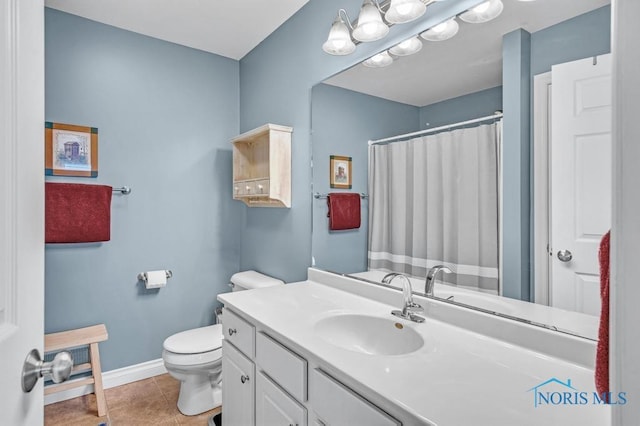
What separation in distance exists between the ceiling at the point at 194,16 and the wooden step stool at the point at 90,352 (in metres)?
2.06

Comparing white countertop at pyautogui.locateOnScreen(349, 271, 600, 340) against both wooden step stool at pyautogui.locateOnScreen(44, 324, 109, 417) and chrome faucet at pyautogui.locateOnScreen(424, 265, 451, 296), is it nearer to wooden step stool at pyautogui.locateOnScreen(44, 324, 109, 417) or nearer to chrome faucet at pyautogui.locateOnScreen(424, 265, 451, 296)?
chrome faucet at pyautogui.locateOnScreen(424, 265, 451, 296)

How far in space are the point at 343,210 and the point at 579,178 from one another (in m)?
1.14

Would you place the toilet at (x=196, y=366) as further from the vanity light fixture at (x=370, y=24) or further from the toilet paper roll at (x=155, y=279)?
the vanity light fixture at (x=370, y=24)

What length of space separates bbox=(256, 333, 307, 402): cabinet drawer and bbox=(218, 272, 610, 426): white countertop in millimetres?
59

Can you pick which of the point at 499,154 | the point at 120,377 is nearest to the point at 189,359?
the point at 120,377

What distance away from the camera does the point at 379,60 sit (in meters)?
1.68

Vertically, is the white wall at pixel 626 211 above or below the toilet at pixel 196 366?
above

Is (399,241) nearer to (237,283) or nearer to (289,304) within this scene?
(289,304)

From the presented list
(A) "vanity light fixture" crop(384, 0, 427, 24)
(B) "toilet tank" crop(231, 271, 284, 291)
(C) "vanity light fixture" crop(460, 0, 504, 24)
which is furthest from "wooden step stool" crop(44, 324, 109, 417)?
(C) "vanity light fixture" crop(460, 0, 504, 24)

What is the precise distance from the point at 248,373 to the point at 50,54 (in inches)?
90.0

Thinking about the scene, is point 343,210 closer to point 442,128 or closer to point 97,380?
point 442,128

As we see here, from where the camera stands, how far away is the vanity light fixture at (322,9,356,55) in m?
1.66

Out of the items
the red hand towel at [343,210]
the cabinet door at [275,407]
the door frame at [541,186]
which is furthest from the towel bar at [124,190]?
the door frame at [541,186]

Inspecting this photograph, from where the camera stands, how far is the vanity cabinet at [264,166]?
218 cm
